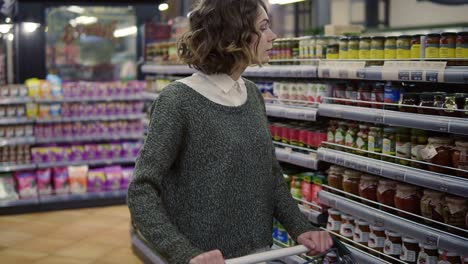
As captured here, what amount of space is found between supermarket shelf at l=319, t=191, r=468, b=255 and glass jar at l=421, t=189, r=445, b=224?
96 mm

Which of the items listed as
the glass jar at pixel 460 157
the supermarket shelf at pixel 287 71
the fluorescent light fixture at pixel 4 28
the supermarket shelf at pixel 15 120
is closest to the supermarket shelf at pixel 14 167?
the supermarket shelf at pixel 15 120

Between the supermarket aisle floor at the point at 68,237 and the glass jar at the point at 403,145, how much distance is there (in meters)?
3.30

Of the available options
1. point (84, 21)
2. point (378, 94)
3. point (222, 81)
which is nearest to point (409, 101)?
point (378, 94)

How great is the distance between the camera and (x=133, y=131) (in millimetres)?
8445

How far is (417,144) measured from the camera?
3.08 metres

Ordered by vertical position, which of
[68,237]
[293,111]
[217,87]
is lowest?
[68,237]

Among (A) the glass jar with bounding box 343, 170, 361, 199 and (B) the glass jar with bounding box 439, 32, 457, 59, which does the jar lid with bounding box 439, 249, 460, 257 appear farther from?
(B) the glass jar with bounding box 439, 32, 457, 59

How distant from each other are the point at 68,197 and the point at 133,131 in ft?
3.89

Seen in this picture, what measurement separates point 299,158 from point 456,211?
4.44 ft

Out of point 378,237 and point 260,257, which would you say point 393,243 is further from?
point 260,257

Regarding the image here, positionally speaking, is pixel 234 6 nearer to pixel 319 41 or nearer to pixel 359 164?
pixel 359 164

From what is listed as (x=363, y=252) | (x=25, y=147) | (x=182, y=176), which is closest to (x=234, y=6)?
(x=182, y=176)

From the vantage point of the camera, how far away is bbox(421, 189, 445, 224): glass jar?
2.94m

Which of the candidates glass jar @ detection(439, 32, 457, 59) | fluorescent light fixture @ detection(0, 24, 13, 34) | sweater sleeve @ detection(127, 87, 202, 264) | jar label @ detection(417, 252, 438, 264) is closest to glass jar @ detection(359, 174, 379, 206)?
jar label @ detection(417, 252, 438, 264)
